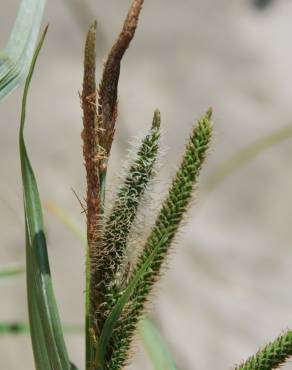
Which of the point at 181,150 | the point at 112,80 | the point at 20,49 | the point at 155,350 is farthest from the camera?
the point at 181,150

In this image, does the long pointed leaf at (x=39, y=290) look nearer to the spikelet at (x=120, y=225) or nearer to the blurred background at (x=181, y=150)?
the spikelet at (x=120, y=225)

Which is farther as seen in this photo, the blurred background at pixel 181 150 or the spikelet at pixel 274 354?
the blurred background at pixel 181 150

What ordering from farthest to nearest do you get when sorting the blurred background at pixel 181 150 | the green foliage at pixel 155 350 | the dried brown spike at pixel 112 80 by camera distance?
the blurred background at pixel 181 150
the green foliage at pixel 155 350
the dried brown spike at pixel 112 80

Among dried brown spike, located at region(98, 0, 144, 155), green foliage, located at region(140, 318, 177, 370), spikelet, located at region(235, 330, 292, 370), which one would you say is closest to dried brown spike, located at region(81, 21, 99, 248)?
dried brown spike, located at region(98, 0, 144, 155)

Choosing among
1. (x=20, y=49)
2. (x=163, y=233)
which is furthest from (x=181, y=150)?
(x=163, y=233)

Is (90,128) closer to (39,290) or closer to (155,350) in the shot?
(39,290)

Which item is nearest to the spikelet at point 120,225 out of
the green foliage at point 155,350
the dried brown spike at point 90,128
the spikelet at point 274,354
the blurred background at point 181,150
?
the dried brown spike at point 90,128

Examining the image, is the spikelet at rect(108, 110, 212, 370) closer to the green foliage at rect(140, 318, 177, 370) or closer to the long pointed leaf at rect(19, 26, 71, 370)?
the long pointed leaf at rect(19, 26, 71, 370)
